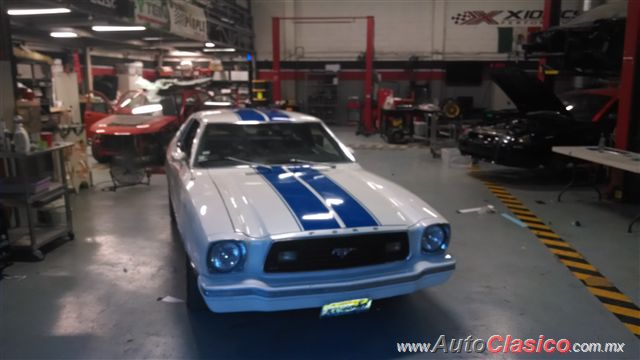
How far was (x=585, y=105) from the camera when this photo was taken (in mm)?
8312

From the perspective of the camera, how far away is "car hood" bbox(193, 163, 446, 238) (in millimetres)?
2787

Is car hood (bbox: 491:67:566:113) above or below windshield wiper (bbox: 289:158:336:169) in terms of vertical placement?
above

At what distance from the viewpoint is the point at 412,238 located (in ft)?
9.56

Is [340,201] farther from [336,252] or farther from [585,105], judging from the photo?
[585,105]

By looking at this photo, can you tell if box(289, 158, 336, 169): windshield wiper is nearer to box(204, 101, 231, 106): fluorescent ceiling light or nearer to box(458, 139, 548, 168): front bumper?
box(458, 139, 548, 168): front bumper

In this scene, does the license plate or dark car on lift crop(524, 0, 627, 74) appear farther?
dark car on lift crop(524, 0, 627, 74)

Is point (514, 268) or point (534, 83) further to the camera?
point (534, 83)

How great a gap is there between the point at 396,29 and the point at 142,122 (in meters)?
11.5

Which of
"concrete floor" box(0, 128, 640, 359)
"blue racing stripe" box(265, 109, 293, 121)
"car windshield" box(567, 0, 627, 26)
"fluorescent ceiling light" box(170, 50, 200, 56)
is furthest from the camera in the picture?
"fluorescent ceiling light" box(170, 50, 200, 56)

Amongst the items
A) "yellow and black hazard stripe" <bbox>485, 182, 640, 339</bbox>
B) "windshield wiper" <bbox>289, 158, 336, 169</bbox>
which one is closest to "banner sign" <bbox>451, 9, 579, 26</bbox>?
"yellow and black hazard stripe" <bbox>485, 182, 640, 339</bbox>

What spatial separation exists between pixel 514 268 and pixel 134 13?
6523 mm

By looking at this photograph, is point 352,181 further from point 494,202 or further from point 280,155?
point 494,202

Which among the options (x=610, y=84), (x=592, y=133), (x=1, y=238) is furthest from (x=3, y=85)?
(x=610, y=84)

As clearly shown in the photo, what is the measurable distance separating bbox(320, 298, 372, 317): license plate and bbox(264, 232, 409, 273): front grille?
0.66 ft
